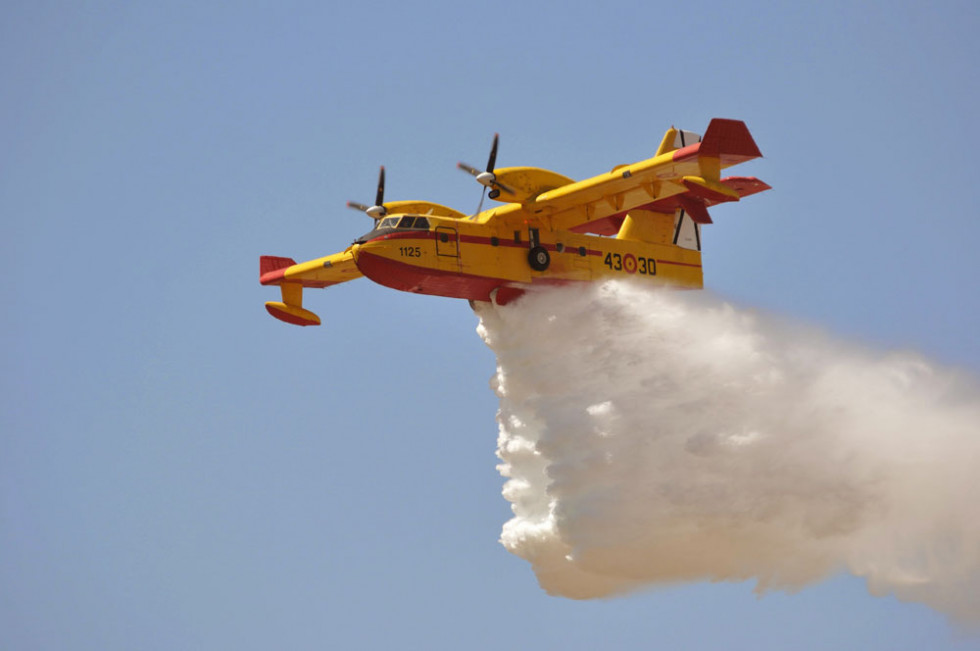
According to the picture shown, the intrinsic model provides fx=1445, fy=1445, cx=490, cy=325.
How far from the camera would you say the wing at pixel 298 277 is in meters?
32.1

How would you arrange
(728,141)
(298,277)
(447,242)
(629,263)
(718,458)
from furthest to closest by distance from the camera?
1. (298,277)
2. (629,263)
3. (718,458)
4. (447,242)
5. (728,141)

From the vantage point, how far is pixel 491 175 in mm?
28625

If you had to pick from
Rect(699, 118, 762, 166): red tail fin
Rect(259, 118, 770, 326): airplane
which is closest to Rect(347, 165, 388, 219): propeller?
Rect(259, 118, 770, 326): airplane

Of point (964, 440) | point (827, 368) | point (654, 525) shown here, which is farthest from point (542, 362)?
point (964, 440)

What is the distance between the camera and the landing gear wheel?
29.9 m

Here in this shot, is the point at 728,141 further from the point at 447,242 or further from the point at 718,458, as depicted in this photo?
the point at 718,458

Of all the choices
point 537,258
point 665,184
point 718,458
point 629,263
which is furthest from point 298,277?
point 718,458

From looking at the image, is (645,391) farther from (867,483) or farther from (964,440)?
(964,440)

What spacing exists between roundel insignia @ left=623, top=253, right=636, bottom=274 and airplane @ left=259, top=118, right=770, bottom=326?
0.02 metres

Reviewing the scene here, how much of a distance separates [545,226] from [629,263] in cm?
241

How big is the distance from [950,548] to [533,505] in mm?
8663

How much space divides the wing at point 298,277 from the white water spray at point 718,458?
3690 millimetres

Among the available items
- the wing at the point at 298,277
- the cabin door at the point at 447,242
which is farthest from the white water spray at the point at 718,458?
the wing at the point at 298,277

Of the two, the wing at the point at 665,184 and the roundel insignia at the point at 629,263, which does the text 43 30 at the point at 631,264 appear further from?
the wing at the point at 665,184
